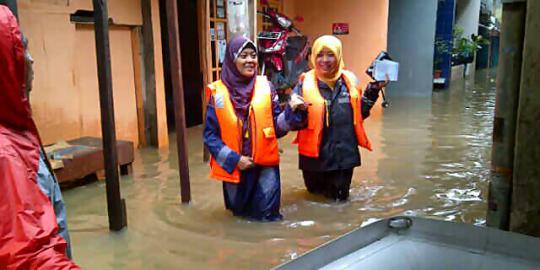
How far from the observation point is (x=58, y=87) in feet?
18.6

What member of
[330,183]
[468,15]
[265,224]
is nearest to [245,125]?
[265,224]

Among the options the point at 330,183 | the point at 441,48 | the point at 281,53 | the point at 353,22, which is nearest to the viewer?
the point at 330,183

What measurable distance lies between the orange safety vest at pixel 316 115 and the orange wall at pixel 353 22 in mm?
5962

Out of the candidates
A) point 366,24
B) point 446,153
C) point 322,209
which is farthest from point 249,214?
point 366,24

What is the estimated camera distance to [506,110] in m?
2.64

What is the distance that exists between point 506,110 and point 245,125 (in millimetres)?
2032

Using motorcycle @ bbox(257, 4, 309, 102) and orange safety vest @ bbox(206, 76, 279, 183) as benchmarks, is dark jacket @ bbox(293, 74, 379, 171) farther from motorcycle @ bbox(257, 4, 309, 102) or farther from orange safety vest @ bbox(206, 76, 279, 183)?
motorcycle @ bbox(257, 4, 309, 102)

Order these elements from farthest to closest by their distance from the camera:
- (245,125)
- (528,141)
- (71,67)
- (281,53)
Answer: (281,53) < (71,67) < (245,125) < (528,141)

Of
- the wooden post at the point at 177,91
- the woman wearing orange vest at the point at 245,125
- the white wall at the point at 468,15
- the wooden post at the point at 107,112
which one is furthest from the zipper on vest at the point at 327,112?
the white wall at the point at 468,15

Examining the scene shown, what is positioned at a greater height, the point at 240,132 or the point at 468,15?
the point at 468,15

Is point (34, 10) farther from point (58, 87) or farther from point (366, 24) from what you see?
point (366, 24)

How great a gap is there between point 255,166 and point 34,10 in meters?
2.94

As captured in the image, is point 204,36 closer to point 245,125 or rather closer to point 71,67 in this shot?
point 71,67

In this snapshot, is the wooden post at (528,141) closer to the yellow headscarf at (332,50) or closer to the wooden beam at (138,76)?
the yellow headscarf at (332,50)
